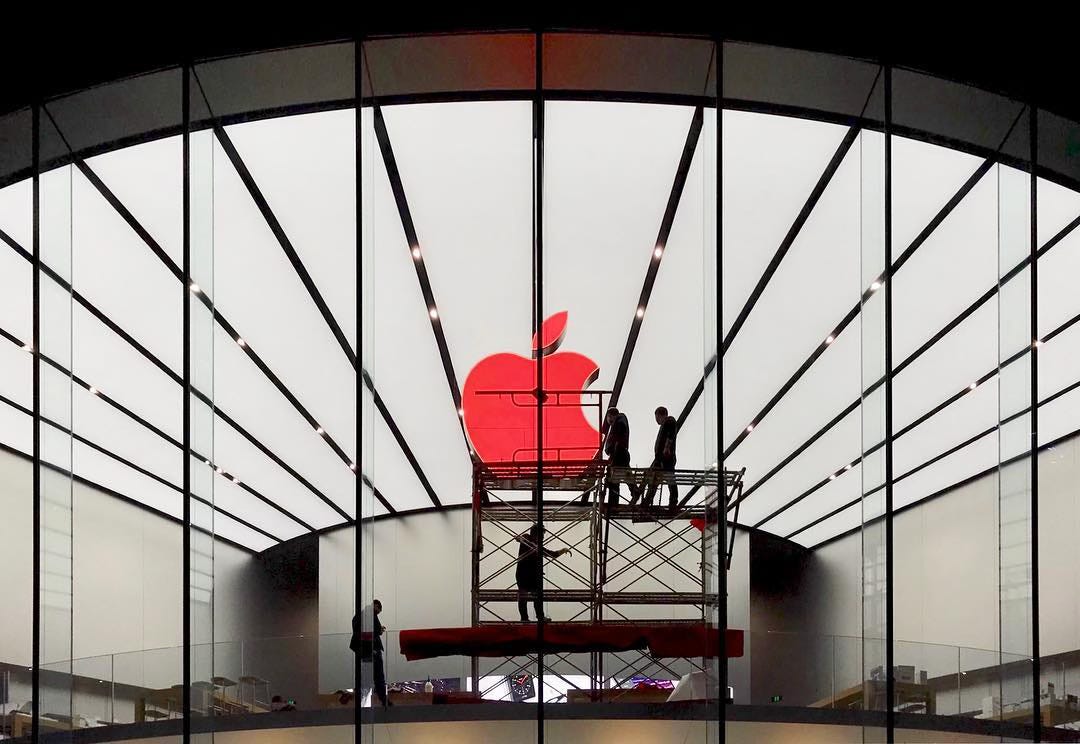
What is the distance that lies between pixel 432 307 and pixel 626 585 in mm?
4231

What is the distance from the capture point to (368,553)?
11.4 m

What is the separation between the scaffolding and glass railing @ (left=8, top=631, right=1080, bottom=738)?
0.35 metres

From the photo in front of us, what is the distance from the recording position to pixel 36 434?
11.8 meters

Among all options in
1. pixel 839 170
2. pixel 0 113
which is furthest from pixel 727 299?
pixel 0 113

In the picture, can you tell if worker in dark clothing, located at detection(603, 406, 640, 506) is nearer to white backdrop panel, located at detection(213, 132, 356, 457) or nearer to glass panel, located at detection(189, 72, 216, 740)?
white backdrop panel, located at detection(213, 132, 356, 457)

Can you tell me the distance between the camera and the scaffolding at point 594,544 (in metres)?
13.1

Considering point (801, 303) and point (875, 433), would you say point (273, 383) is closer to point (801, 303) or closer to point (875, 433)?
point (801, 303)

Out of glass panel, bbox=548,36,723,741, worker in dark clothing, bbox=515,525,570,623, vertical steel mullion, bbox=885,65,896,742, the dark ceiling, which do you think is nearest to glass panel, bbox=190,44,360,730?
the dark ceiling

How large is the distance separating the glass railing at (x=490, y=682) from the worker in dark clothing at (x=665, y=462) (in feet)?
6.39

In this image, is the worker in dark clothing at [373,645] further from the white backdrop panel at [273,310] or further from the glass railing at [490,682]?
the white backdrop panel at [273,310]

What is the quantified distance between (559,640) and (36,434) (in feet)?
19.0

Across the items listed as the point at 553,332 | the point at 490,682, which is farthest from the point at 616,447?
the point at 490,682

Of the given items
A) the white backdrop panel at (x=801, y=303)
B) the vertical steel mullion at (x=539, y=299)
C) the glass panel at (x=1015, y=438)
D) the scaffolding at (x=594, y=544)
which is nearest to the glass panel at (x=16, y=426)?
the scaffolding at (x=594, y=544)

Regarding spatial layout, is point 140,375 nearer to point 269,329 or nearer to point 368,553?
point 269,329
